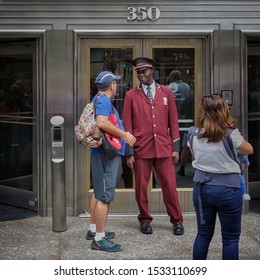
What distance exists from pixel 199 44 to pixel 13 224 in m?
3.24

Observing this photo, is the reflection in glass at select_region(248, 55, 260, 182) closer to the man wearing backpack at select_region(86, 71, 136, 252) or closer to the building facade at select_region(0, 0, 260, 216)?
the building facade at select_region(0, 0, 260, 216)

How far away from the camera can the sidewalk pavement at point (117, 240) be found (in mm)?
5441

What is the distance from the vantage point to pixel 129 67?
22.9ft

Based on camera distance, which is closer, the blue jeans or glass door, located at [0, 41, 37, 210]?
the blue jeans

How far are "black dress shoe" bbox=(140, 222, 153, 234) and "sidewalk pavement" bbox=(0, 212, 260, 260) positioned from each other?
0.16ft

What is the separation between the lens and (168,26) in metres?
6.82

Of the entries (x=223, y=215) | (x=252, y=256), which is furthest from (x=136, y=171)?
(x=223, y=215)

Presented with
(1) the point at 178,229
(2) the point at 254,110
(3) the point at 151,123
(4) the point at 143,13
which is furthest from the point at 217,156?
(2) the point at 254,110

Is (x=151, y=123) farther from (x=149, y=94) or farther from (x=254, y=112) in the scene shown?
(x=254, y=112)

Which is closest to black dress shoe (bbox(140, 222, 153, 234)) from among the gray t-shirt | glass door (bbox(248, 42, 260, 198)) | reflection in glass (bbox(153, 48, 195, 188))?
reflection in glass (bbox(153, 48, 195, 188))

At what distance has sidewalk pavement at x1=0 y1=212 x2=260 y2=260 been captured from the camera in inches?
214

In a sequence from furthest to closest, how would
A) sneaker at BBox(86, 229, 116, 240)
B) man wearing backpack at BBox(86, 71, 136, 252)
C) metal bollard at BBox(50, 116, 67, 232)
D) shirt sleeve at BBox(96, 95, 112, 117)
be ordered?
1. metal bollard at BBox(50, 116, 67, 232)
2. sneaker at BBox(86, 229, 116, 240)
3. man wearing backpack at BBox(86, 71, 136, 252)
4. shirt sleeve at BBox(96, 95, 112, 117)

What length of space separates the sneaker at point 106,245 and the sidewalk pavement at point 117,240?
1.9 inches
